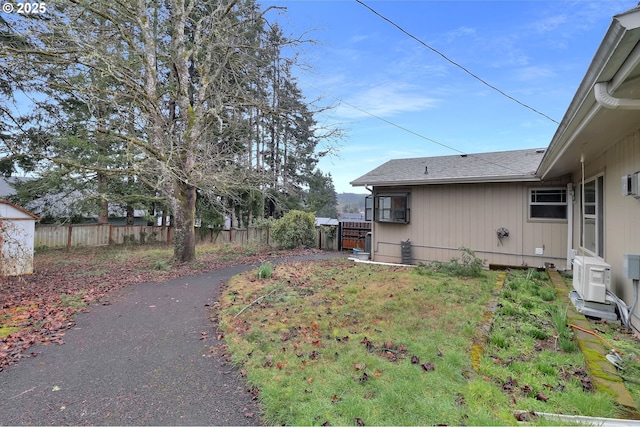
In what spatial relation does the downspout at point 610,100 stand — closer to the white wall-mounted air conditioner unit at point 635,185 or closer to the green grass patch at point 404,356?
the white wall-mounted air conditioner unit at point 635,185

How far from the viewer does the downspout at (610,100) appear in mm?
2297

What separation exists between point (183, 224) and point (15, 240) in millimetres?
3723

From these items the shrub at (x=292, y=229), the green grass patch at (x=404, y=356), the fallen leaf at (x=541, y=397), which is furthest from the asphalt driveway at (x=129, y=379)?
the shrub at (x=292, y=229)

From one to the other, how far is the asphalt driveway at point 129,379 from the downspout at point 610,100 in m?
3.63

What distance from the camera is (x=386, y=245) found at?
1015cm

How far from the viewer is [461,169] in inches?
363

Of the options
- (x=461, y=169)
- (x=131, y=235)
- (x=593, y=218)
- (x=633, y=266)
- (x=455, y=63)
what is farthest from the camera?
(x=131, y=235)

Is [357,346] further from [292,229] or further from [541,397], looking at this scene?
[292,229]

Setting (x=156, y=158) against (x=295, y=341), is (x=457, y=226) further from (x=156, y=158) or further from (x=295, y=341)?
(x=156, y=158)

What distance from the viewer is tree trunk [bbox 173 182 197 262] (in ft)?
30.8

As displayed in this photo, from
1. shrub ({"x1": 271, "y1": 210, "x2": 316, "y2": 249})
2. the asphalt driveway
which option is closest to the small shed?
the asphalt driveway

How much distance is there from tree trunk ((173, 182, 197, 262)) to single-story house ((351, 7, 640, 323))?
5.97 meters

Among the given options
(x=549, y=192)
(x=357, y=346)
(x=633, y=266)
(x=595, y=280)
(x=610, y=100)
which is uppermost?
(x=610, y=100)

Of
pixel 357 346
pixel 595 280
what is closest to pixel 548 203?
pixel 595 280
